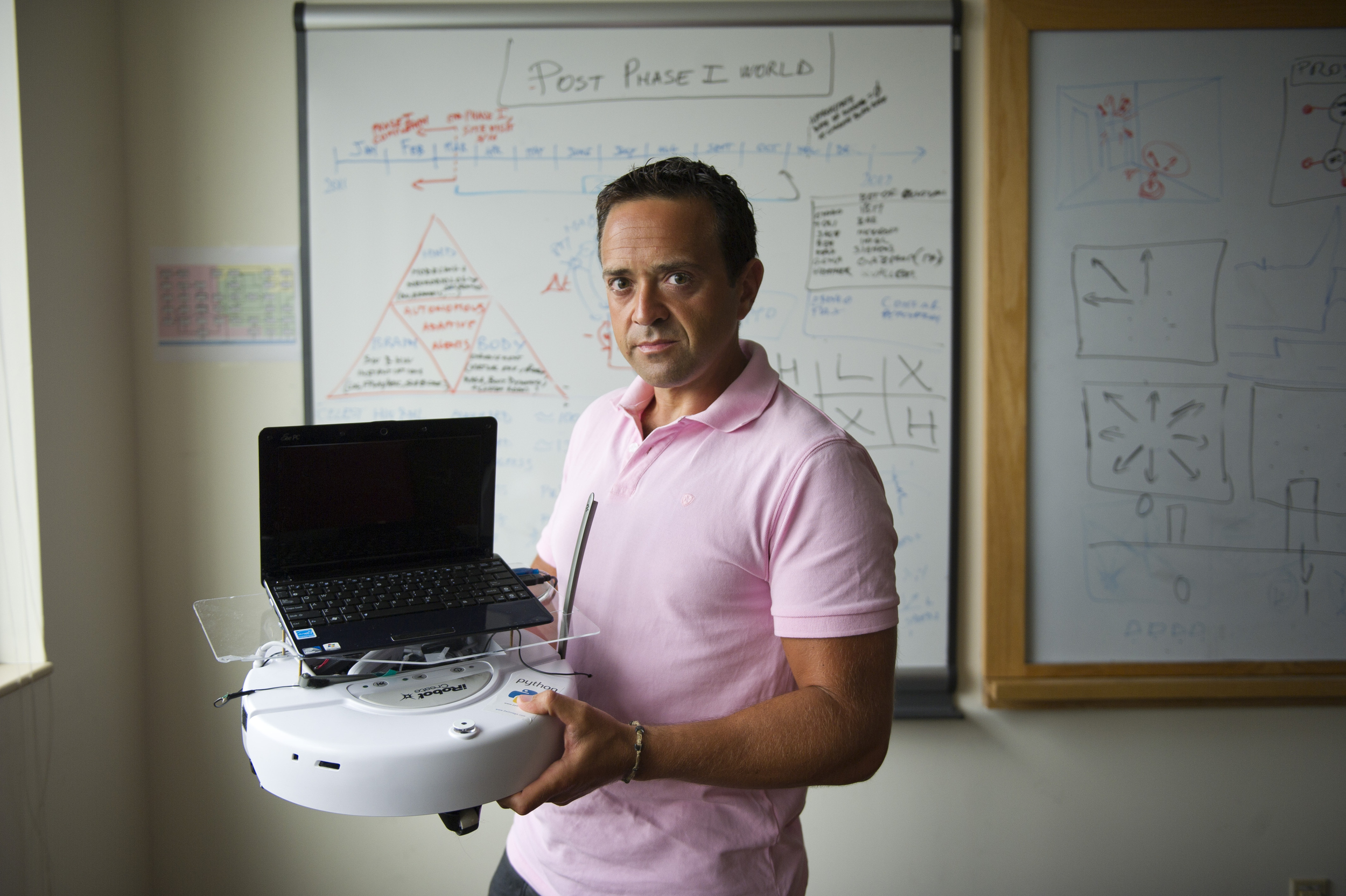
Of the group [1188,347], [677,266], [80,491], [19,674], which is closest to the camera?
[677,266]

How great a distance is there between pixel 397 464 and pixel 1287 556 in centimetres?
183

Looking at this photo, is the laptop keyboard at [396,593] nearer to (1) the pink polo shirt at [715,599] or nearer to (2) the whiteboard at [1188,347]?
(1) the pink polo shirt at [715,599]

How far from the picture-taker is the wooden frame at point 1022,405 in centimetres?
164

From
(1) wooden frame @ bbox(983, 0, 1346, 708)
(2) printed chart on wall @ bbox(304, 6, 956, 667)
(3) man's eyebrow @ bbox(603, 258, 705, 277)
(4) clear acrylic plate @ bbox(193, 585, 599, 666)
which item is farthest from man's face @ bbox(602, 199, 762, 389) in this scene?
(1) wooden frame @ bbox(983, 0, 1346, 708)

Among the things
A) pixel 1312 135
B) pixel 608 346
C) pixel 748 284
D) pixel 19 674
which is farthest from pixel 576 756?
pixel 1312 135

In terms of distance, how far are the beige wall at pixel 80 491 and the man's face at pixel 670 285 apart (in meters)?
1.24

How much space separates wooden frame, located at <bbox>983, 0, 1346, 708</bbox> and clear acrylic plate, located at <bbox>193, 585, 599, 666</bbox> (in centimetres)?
117

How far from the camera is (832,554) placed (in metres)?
0.79

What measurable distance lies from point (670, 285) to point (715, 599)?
0.34m

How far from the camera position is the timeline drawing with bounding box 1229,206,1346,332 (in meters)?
1.68

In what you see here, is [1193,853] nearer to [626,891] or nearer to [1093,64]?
[626,891]

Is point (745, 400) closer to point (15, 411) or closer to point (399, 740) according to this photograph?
point (399, 740)

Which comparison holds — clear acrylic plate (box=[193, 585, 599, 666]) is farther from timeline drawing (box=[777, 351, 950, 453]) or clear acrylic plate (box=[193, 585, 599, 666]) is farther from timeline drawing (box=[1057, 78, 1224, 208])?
timeline drawing (box=[1057, 78, 1224, 208])

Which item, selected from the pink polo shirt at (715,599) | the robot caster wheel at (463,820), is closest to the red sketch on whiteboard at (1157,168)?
the pink polo shirt at (715,599)
